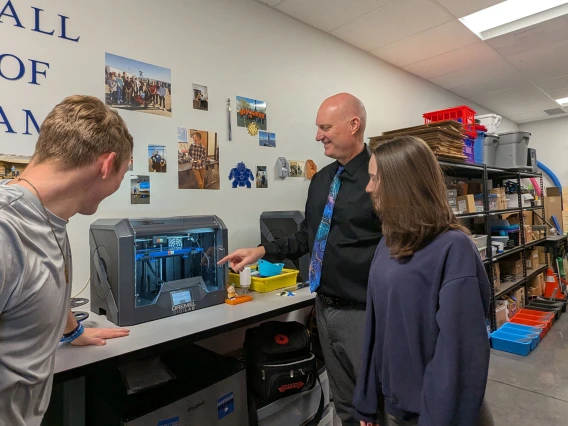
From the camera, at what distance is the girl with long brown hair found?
0.92 m

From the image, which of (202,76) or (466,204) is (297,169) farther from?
(466,204)

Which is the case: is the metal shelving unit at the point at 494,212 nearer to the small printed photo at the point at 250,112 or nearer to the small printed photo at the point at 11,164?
the small printed photo at the point at 250,112

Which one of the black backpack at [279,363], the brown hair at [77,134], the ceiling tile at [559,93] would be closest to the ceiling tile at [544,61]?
the ceiling tile at [559,93]

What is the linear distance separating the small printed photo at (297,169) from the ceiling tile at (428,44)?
1.40 m

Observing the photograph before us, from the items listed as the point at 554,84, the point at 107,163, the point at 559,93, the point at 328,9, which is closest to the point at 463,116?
the point at 328,9

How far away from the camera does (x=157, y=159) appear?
1975 millimetres

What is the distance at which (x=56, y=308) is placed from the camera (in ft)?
2.60

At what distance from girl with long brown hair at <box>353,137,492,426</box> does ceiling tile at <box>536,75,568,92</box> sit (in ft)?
14.1

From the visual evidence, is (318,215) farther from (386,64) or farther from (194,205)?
(386,64)

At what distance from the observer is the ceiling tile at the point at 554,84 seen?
418 cm

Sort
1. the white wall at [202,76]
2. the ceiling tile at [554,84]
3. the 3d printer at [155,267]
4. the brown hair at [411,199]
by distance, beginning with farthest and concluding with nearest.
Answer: the ceiling tile at [554,84], the white wall at [202,76], the 3d printer at [155,267], the brown hair at [411,199]

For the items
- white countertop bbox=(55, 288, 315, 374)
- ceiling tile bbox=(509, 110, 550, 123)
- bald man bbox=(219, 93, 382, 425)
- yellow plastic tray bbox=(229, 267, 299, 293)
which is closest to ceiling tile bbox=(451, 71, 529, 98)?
ceiling tile bbox=(509, 110, 550, 123)

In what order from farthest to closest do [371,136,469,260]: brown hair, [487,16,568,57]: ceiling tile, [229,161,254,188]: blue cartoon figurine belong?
[487,16,568,57]: ceiling tile, [229,161,254,188]: blue cartoon figurine, [371,136,469,260]: brown hair

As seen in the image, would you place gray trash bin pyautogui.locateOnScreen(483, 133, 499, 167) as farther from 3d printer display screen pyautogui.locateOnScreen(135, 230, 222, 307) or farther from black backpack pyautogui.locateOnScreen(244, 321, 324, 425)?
3d printer display screen pyautogui.locateOnScreen(135, 230, 222, 307)
